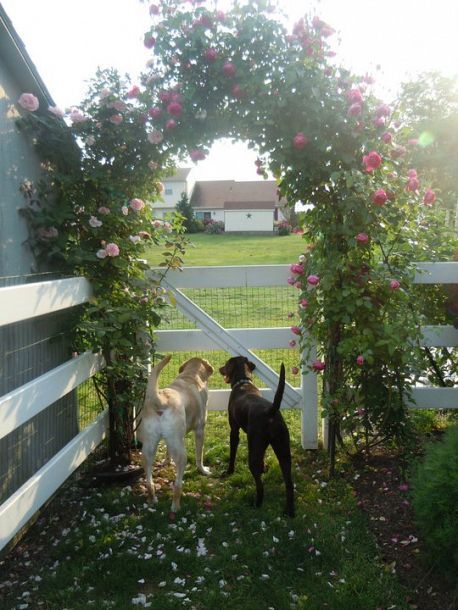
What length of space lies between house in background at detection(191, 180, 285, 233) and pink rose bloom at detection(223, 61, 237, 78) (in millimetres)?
40107

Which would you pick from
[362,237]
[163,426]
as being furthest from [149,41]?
[163,426]

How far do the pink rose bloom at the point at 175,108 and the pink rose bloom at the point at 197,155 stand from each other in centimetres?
38

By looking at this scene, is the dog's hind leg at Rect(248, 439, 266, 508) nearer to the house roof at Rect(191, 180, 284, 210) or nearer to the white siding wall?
the white siding wall

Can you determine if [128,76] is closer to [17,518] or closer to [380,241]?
[380,241]

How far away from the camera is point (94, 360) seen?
4.46 metres

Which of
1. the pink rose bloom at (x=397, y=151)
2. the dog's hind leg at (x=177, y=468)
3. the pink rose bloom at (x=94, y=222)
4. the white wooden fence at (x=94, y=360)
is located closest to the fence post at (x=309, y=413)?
the white wooden fence at (x=94, y=360)

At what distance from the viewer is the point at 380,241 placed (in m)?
3.96

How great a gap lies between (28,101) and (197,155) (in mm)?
1340

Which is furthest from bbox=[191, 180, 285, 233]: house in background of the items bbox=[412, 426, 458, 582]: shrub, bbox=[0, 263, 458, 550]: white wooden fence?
bbox=[412, 426, 458, 582]: shrub

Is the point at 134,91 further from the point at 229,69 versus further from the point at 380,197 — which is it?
the point at 380,197

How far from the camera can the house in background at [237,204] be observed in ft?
155

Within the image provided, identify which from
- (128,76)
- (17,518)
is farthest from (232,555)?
(128,76)

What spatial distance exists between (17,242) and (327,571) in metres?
3.08

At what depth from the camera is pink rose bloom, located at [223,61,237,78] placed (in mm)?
3869
